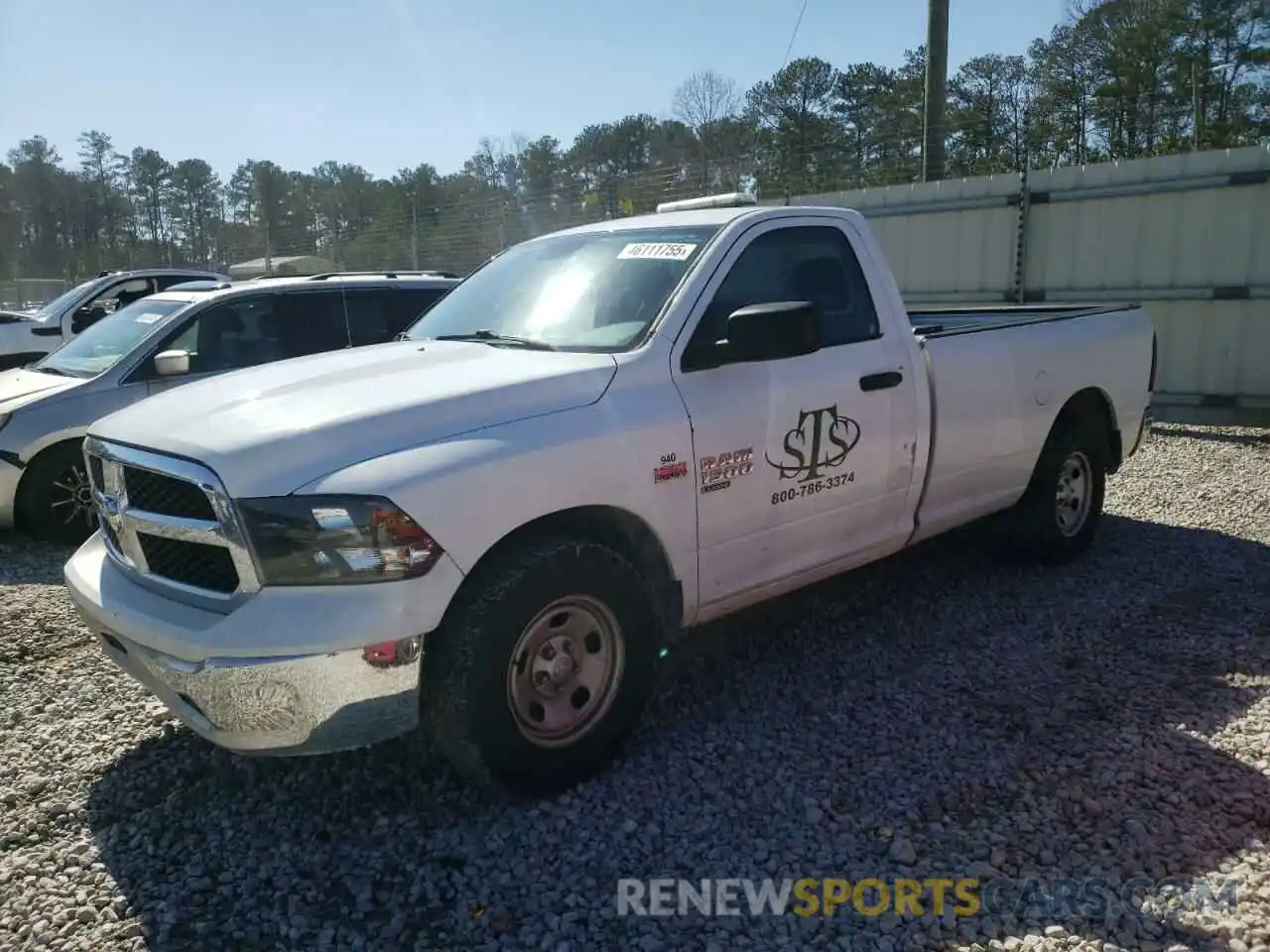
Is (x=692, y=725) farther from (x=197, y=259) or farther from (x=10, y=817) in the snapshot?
(x=197, y=259)

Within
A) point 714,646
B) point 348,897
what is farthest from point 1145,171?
point 348,897

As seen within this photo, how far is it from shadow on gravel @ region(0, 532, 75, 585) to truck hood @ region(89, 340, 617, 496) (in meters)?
3.06

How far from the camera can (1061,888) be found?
8.96 feet

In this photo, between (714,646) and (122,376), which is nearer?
(714,646)

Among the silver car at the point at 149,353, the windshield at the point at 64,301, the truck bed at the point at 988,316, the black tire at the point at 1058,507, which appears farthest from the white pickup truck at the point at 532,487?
the windshield at the point at 64,301

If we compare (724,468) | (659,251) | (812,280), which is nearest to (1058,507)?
(812,280)

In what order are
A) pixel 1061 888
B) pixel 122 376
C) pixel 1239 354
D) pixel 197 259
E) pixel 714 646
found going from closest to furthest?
pixel 1061 888
pixel 714 646
pixel 122 376
pixel 1239 354
pixel 197 259

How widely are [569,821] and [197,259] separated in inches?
1544

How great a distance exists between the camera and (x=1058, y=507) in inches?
219

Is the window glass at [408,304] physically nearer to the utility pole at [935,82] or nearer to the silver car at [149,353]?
the silver car at [149,353]

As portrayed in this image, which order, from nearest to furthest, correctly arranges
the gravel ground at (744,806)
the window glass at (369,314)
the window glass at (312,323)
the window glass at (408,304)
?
the gravel ground at (744,806) → the window glass at (312,323) → the window glass at (369,314) → the window glass at (408,304)

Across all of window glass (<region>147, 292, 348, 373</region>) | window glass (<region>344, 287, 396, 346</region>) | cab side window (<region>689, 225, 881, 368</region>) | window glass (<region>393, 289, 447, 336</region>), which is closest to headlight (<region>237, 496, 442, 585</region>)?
cab side window (<region>689, 225, 881, 368</region>)

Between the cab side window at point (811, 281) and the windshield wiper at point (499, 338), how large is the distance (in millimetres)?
712

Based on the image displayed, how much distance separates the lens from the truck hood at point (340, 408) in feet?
9.32
